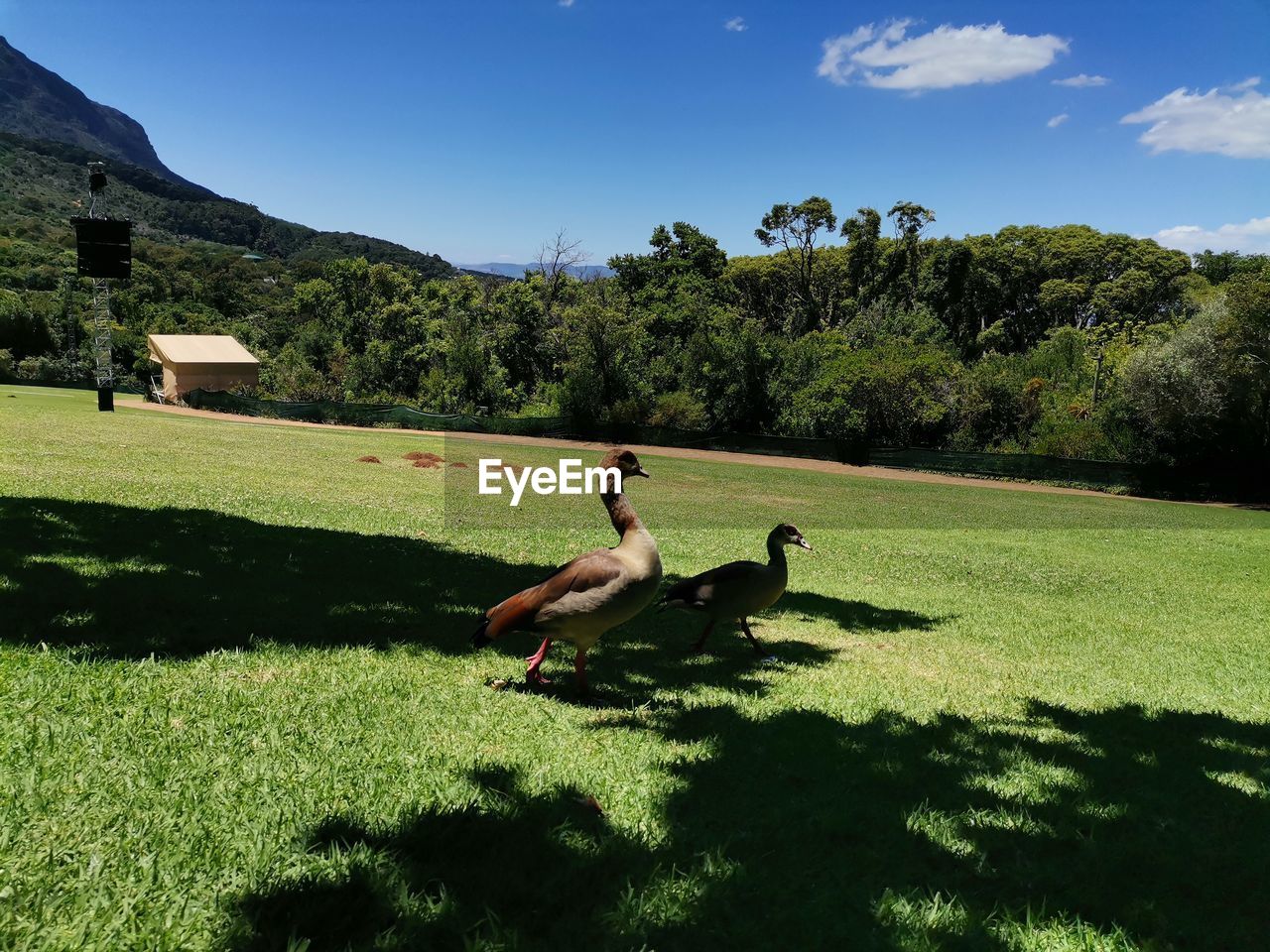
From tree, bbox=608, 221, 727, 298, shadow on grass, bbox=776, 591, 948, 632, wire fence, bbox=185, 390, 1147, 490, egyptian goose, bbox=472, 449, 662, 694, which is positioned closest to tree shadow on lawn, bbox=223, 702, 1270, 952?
egyptian goose, bbox=472, 449, 662, 694

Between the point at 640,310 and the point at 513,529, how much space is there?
44609 mm

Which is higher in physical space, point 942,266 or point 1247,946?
point 942,266

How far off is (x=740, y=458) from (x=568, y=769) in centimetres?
3865

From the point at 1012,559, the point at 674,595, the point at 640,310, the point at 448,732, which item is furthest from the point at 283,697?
the point at 640,310

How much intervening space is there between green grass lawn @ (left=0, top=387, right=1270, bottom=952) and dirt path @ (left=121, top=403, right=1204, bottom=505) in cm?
2818

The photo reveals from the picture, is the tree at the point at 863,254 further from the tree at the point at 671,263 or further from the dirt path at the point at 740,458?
the dirt path at the point at 740,458

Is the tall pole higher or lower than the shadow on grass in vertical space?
higher

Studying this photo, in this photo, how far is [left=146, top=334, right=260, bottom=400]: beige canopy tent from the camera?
5641 cm

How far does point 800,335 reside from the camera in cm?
6312

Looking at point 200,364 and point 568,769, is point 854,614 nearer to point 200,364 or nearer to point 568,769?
point 568,769

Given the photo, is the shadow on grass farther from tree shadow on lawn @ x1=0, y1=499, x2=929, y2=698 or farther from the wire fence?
the wire fence

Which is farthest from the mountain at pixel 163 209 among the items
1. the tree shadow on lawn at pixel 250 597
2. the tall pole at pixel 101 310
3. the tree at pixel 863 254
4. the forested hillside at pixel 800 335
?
the tree shadow on lawn at pixel 250 597

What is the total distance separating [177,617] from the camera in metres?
6.06

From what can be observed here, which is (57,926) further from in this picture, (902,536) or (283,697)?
(902,536)
